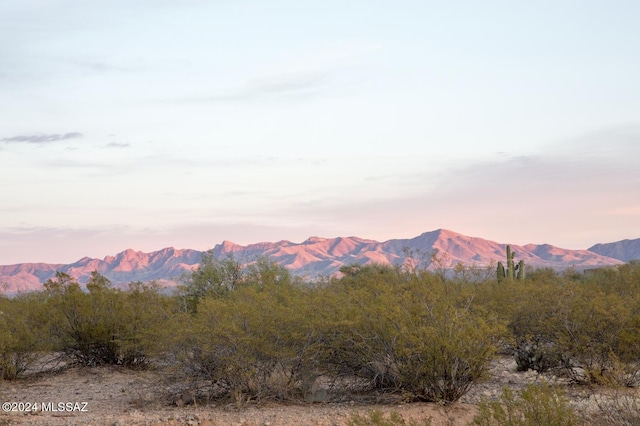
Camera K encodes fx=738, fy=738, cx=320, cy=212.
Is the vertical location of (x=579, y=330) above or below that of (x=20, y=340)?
above

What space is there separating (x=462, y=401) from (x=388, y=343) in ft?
5.72

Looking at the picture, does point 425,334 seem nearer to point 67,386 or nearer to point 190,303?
point 67,386

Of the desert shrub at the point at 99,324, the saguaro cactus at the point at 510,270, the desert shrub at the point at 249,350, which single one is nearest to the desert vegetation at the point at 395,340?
the desert shrub at the point at 249,350

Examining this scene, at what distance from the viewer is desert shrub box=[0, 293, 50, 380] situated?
1747cm

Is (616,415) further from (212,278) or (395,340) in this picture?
(212,278)

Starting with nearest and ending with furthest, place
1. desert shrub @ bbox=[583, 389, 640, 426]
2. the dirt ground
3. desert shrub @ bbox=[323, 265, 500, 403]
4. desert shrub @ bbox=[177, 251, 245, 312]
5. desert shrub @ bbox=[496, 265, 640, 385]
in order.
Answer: desert shrub @ bbox=[583, 389, 640, 426], the dirt ground, desert shrub @ bbox=[323, 265, 500, 403], desert shrub @ bbox=[496, 265, 640, 385], desert shrub @ bbox=[177, 251, 245, 312]

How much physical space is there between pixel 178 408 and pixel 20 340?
21.2 ft

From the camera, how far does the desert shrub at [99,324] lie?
19.3 metres

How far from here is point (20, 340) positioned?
17938mm

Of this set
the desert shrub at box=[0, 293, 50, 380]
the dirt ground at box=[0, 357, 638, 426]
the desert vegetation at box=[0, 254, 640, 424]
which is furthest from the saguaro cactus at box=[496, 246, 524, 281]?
the desert shrub at box=[0, 293, 50, 380]

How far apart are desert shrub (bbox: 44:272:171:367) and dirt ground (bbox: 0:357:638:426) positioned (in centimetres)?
261

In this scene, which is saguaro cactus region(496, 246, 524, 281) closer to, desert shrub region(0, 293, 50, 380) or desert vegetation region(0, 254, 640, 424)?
desert vegetation region(0, 254, 640, 424)

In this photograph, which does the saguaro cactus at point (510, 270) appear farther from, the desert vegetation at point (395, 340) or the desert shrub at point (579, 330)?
the desert shrub at point (579, 330)

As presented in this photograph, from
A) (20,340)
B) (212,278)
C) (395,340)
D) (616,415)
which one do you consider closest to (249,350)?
(395,340)
